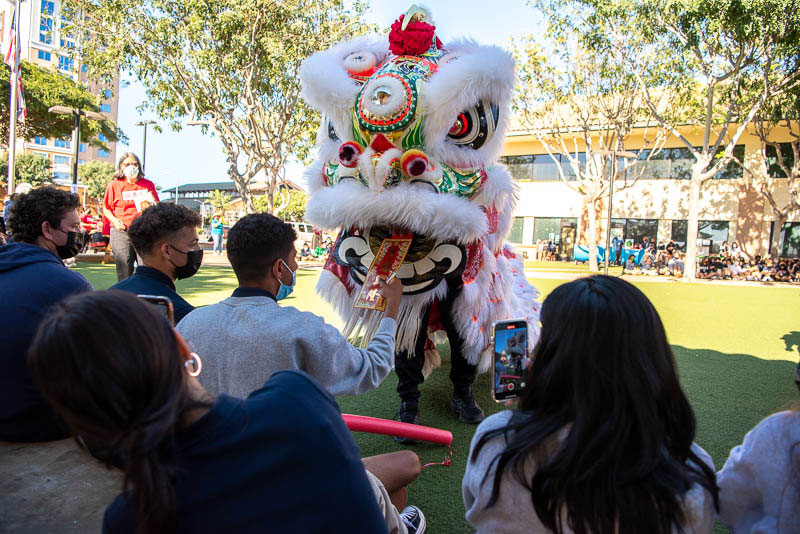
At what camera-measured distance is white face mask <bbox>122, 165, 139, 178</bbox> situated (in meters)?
5.48

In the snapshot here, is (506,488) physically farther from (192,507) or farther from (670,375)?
(192,507)

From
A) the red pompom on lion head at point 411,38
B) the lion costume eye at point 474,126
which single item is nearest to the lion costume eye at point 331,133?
the red pompom on lion head at point 411,38

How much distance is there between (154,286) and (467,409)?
6.23 feet

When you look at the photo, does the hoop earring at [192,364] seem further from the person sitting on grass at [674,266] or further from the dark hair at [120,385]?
the person sitting on grass at [674,266]

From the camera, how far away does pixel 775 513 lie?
47.6 inches

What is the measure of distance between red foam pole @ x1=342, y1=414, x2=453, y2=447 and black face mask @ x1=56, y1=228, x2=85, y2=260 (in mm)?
1651

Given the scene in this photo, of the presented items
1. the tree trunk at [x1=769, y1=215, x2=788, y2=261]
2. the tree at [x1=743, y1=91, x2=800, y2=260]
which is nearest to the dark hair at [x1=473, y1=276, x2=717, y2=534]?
the tree at [x1=743, y1=91, x2=800, y2=260]

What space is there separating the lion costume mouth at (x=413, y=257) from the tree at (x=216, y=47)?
1007cm

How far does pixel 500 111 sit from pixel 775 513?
7.58 feet

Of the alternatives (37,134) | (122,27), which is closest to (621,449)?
(122,27)

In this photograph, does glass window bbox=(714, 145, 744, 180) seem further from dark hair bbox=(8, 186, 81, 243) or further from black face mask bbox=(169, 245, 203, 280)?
dark hair bbox=(8, 186, 81, 243)

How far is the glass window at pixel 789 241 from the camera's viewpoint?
22.0 meters

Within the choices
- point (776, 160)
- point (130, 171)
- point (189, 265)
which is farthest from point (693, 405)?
point (776, 160)

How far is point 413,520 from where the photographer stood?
6.22 ft
